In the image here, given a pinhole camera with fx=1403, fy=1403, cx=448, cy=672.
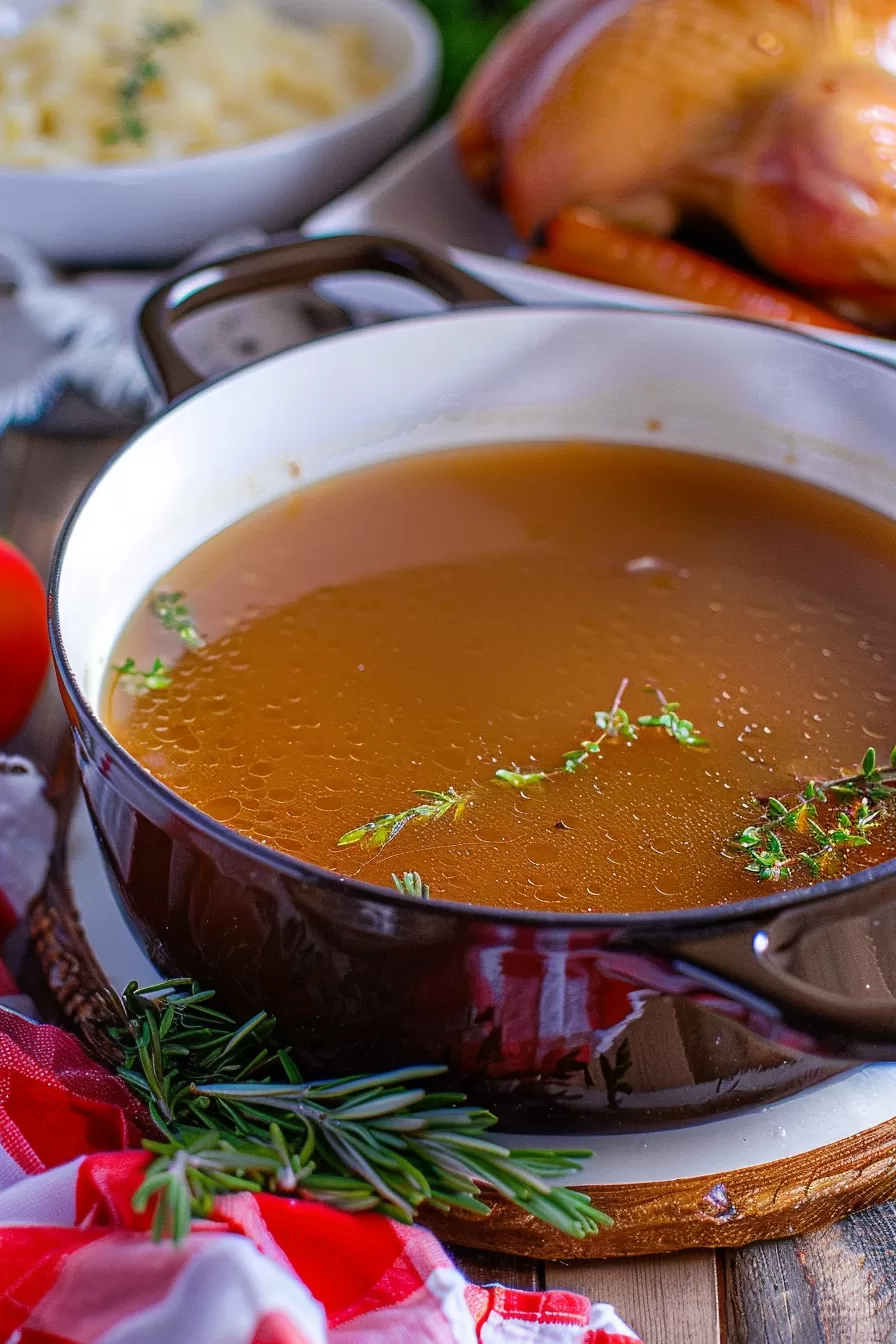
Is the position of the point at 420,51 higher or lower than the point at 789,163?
lower

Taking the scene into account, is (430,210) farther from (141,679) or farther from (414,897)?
(414,897)

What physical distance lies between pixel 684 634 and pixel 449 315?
0.37 metres

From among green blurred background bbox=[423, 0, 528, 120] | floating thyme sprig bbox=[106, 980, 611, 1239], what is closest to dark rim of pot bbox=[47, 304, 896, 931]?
A: floating thyme sprig bbox=[106, 980, 611, 1239]

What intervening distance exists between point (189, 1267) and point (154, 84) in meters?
1.81

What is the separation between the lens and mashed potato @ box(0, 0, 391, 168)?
1975 millimetres

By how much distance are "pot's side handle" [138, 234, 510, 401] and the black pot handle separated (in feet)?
2.12

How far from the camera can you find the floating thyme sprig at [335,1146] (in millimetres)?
720

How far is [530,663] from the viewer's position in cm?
101

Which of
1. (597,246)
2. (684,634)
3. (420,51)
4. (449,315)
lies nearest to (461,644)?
(684,634)

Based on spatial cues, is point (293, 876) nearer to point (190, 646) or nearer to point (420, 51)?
point (190, 646)

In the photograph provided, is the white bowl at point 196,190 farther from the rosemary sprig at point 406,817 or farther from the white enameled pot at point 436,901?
the rosemary sprig at point 406,817

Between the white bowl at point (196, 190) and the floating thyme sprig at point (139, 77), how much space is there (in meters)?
0.08

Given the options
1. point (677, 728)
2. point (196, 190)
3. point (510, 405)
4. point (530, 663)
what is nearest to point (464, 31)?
point (196, 190)

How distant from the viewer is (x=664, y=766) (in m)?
0.90
